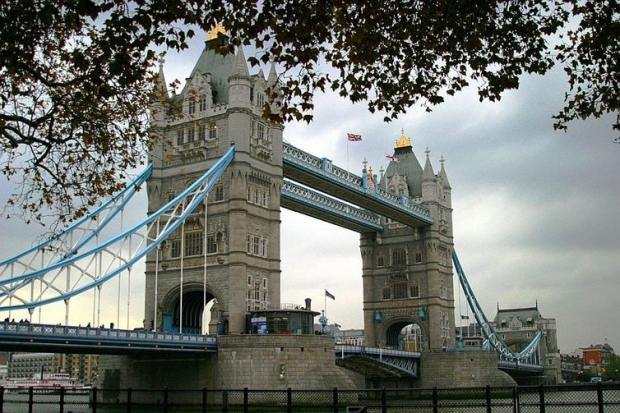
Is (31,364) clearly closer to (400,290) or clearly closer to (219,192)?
(400,290)

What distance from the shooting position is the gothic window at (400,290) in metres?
82.8

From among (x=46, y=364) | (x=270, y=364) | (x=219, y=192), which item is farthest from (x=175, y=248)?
(x=46, y=364)

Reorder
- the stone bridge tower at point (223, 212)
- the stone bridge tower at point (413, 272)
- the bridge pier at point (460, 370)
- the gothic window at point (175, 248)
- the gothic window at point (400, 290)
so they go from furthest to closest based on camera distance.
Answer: the gothic window at point (400, 290) → the stone bridge tower at point (413, 272) → the bridge pier at point (460, 370) → the gothic window at point (175, 248) → the stone bridge tower at point (223, 212)

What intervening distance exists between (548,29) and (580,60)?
4.21 ft

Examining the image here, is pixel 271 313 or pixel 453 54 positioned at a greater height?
pixel 453 54

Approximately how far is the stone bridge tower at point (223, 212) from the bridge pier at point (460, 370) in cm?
2501

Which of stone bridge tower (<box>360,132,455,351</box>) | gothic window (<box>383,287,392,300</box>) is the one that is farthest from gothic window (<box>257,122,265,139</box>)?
gothic window (<box>383,287,392,300</box>)

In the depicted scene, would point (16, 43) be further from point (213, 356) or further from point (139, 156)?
point (213, 356)

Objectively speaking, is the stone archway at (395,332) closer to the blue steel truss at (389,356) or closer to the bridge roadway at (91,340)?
the blue steel truss at (389,356)

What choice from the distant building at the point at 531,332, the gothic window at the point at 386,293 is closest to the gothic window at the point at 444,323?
the gothic window at the point at 386,293

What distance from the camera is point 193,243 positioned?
5469cm

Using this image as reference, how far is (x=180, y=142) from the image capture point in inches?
2237

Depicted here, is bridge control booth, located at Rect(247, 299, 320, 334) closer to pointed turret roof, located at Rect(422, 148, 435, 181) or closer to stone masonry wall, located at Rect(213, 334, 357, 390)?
stone masonry wall, located at Rect(213, 334, 357, 390)

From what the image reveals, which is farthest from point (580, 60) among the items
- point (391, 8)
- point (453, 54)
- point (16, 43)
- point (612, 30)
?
point (16, 43)
